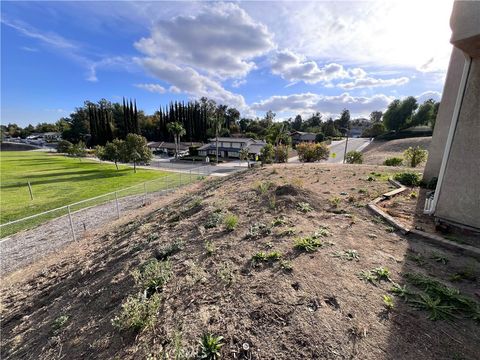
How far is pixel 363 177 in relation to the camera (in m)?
9.67

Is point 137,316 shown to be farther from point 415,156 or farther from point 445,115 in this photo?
point 415,156

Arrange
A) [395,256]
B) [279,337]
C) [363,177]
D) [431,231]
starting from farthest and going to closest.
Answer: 1. [363,177]
2. [431,231]
3. [395,256]
4. [279,337]

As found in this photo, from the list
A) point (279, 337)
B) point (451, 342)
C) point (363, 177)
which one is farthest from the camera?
point (363, 177)

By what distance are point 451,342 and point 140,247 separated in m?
6.21

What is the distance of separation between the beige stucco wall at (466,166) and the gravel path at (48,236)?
1318 cm

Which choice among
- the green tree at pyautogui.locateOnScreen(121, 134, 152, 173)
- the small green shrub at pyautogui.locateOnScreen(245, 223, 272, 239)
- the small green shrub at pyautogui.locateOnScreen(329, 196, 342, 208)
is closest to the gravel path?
the small green shrub at pyautogui.locateOnScreen(245, 223, 272, 239)

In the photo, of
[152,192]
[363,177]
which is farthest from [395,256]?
[152,192]

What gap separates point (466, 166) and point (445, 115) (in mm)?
5136

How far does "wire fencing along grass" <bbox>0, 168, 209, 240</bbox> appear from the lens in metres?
10.7

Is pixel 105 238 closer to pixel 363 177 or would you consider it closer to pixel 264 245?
pixel 264 245

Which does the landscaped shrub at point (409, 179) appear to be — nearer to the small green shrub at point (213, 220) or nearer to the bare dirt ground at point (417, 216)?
the bare dirt ground at point (417, 216)

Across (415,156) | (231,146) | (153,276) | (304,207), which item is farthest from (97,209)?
(231,146)

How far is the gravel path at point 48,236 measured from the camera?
8.29 meters

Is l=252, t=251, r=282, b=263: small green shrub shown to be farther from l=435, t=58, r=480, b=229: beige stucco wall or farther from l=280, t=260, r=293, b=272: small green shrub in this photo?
l=435, t=58, r=480, b=229: beige stucco wall
